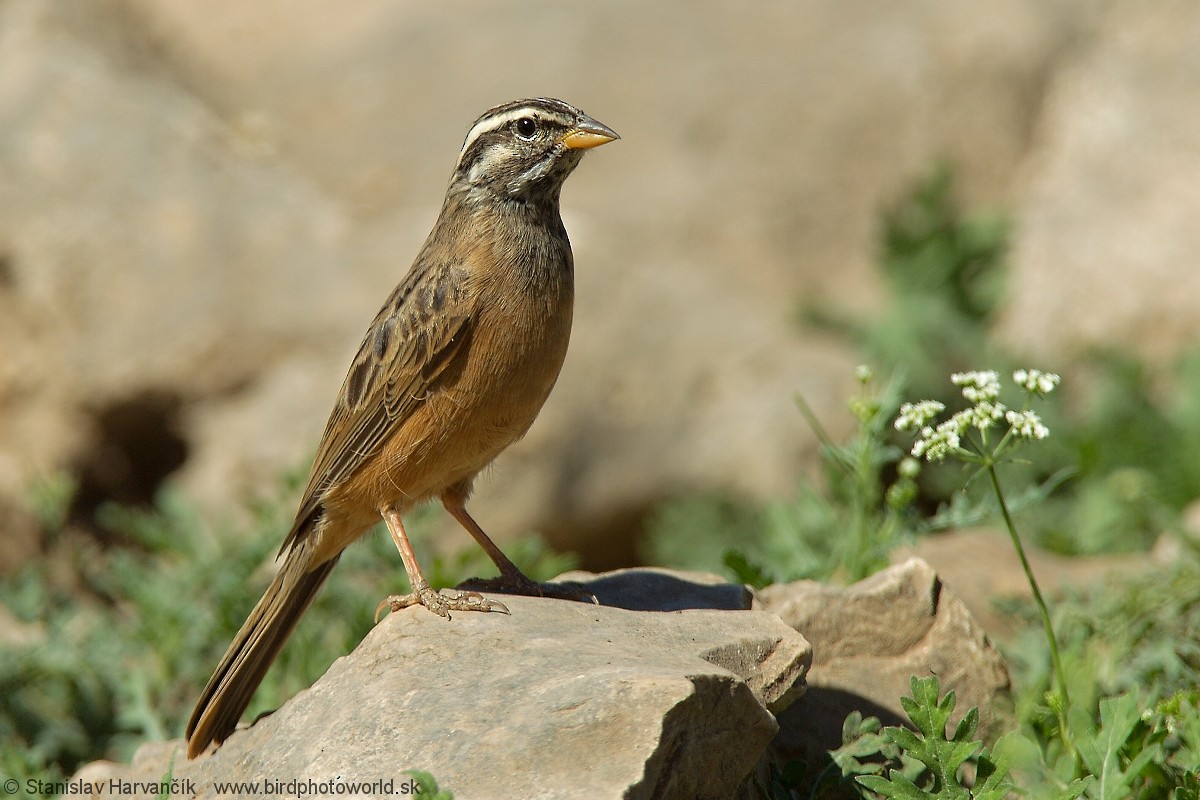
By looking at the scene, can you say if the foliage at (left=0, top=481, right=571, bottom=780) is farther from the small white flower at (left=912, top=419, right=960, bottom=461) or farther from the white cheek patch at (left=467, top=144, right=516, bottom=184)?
the small white flower at (left=912, top=419, right=960, bottom=461)

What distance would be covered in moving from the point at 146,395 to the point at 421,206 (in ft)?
8.07

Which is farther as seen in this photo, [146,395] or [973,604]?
[146,395]

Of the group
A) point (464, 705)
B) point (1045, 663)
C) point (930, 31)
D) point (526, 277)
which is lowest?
point (1045, 663)

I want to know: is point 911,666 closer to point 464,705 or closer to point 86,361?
point 464,705

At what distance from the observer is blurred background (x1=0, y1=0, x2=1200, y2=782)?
30.5 ft

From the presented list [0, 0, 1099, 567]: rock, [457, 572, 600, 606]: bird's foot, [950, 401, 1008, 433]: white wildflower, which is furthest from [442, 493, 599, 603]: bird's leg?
[0, 0, 1099, 567]: rock

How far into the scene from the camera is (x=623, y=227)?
10.3m

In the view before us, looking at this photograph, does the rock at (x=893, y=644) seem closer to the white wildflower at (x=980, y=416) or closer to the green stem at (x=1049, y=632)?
the green stem at (x=1049, y=632)

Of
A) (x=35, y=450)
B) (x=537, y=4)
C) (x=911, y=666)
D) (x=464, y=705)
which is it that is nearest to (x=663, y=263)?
(x=537, y=4)

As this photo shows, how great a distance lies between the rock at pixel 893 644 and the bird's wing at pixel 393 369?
167cm

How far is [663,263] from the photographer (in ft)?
33.6

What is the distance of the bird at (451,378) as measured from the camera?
5.28 m

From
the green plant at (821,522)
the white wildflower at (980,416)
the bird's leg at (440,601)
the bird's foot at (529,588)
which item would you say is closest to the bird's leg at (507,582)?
the bird's foot at (529,588)

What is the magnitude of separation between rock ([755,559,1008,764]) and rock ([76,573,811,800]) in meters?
0.45
